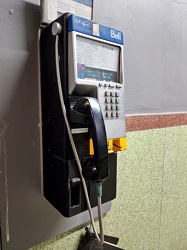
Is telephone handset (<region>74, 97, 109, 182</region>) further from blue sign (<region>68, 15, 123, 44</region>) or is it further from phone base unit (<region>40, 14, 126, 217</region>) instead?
blue sign (<region>68, 15, 123, 44</region>)

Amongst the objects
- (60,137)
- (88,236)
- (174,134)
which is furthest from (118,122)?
(174,134)

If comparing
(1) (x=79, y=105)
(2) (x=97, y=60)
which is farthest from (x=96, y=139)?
(2) (x=97, y=60)

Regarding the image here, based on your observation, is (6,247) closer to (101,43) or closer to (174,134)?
(101,43)

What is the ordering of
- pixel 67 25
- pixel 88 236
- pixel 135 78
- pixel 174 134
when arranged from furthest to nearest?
pixel 174 134
pixel 135 78
pixel 88 236
pixel 67 25

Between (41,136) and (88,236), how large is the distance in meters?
0.37

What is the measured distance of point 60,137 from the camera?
0.44m

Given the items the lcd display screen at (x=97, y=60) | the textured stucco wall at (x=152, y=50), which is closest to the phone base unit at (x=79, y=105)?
the lcd display screen at (x=97, y=60)

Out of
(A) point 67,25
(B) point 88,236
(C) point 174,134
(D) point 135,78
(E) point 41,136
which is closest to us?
(A) point 67,25

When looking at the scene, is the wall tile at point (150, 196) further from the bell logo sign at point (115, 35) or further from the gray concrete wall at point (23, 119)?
the bell logo sign at point (115, 35)

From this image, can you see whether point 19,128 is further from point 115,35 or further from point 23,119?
point 115,35

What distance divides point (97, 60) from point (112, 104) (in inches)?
4.2

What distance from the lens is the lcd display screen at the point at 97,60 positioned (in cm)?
43

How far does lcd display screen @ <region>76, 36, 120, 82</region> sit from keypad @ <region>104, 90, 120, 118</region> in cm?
3

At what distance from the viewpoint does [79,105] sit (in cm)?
42
